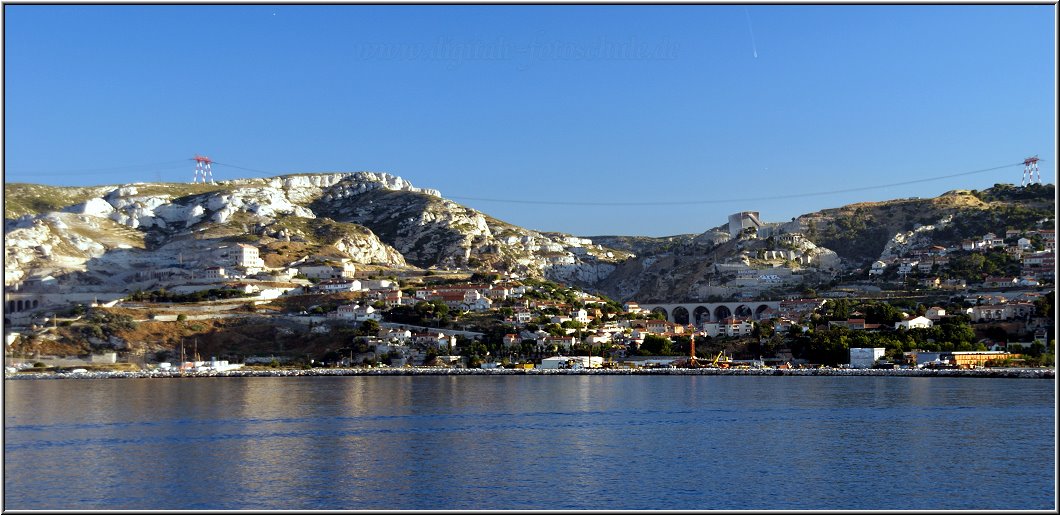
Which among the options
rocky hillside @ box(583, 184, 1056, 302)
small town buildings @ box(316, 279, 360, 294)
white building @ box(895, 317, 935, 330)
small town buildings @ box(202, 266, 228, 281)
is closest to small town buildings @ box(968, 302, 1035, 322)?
white building @ box(895, 317, 935, 330)

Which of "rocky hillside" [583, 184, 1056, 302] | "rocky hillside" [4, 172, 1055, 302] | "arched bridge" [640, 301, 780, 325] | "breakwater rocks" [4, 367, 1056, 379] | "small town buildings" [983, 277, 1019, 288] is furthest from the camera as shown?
"rocky hillside" [583, 184, 1056, 302]

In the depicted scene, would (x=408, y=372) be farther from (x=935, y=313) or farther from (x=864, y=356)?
(x=935, y=313)

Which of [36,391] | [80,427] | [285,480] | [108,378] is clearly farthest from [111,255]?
[285,480]

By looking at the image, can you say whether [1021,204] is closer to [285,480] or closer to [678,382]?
[678,382]

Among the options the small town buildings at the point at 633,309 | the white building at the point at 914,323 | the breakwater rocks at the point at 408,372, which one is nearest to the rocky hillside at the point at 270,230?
the small town buildings at the point at 633,309

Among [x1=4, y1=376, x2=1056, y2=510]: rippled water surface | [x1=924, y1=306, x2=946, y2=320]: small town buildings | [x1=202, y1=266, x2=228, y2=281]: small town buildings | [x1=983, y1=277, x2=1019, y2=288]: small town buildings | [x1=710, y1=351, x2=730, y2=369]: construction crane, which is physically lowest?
[x1=4, y1=376, x2=1056, y2=510]: rippled water surface

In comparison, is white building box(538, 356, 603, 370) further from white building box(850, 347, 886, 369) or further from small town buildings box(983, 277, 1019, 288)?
small town buildings box(983, 277, 1019, 288)

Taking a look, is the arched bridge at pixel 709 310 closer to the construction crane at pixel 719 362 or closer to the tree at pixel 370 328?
the construction crane at pixel 719 362

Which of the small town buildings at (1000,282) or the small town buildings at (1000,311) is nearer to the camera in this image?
the small town buildings at (1000,311)
